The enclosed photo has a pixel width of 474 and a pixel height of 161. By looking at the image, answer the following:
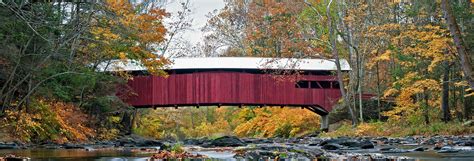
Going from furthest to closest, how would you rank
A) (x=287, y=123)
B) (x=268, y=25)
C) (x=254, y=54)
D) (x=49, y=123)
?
(x=254, y=54)
(x=268, y=25)
(x=287, y=123)
(x=49, y=123)

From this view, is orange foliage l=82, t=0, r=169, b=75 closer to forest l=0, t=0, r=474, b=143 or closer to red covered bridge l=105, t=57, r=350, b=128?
forest l=0, t=0, r=474, b=143

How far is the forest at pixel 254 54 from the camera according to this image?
10086 millimetres

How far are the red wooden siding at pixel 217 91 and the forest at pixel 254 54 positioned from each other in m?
1.20

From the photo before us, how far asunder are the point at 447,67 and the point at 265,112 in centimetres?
1496

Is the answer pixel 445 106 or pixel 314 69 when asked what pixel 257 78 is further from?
pixel 445 106

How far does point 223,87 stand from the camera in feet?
76.1

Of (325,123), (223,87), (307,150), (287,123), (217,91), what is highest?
(223,87)

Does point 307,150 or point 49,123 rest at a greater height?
point 307,150

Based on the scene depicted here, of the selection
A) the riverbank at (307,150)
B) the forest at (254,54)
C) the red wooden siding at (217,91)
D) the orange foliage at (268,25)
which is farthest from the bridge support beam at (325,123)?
the riverbank at (307,150)

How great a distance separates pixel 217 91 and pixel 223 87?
31 centimetres

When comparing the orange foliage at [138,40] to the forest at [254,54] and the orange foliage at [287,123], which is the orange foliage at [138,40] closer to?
the forest at [254,54]

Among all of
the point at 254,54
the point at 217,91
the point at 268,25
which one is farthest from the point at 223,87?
the point at 254,54

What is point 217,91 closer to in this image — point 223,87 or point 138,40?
point 223,87

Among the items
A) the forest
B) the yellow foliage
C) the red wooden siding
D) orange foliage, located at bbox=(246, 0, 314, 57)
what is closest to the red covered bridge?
the red wooden siding
